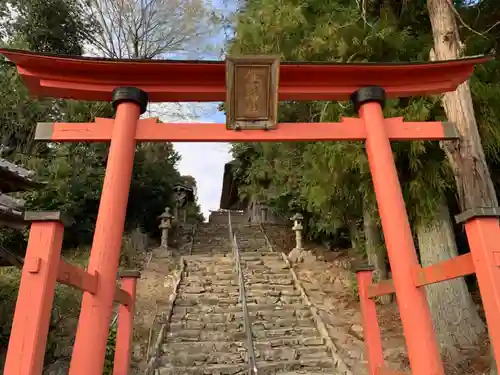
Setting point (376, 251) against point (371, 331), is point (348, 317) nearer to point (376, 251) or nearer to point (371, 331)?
point (376, 251)

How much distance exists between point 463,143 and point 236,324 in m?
5.03

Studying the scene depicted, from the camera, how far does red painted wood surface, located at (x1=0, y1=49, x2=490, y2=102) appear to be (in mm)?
4121

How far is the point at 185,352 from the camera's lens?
6695 mm

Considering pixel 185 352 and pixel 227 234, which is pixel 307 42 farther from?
pixel 227 234

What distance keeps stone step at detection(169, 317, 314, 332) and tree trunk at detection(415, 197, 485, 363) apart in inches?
91.3

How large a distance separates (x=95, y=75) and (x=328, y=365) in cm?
526

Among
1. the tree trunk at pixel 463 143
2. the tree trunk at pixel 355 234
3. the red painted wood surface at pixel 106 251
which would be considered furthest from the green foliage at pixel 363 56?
the red painted wood surface at pixel 106 251

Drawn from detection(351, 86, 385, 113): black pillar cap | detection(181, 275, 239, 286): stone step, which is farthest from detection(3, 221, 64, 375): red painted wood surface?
detection(181, 275, 239, 286): stone step

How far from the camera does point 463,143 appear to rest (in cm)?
516

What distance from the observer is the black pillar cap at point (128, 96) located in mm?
4172

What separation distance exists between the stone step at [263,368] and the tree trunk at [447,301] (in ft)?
6.09

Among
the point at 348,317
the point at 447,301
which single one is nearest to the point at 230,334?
the point at 348,317

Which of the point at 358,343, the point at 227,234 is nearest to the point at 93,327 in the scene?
the point at 358,343

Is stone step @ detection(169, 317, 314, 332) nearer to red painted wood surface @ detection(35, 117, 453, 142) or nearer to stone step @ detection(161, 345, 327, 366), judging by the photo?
stone step @ detection(161, 345, 327, 366)
